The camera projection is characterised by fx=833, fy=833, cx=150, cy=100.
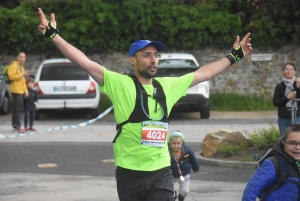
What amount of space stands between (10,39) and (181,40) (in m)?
5.48

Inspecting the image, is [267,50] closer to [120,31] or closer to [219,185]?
[120,31]

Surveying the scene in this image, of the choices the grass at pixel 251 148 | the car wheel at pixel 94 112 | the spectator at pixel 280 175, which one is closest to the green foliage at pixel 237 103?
the car wheel at pixel 94 112

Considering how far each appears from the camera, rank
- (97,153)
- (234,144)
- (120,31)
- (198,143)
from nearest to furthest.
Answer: (234,144) → (97,153) → (198,143) → (120,31)

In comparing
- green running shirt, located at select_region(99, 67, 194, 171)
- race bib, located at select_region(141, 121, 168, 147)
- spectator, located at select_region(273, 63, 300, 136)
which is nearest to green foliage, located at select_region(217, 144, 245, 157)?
spectator, located at select_region(273, 63, 300, 136)

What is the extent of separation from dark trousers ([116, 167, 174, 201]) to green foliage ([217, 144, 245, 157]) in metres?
8.04

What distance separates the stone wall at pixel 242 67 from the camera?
26969 millimetres

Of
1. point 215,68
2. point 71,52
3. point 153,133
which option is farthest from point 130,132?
point 215,68

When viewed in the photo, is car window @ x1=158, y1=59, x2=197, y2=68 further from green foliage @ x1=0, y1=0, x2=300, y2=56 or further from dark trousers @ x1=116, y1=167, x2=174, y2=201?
dark trousers @ x1=116, y1=167, x2=174, y2=201

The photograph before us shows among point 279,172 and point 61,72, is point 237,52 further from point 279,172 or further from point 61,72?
point 61,72

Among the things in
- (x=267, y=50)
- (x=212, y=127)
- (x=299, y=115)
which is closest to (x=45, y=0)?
(x=267, y=50)

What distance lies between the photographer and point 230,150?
46.2 ft

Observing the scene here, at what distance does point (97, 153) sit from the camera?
1570 cm

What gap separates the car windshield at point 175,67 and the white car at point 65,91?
1.90 metres

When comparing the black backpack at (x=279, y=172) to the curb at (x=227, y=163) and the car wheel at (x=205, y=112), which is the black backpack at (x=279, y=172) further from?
the car wheel at (x=205, y=112)
